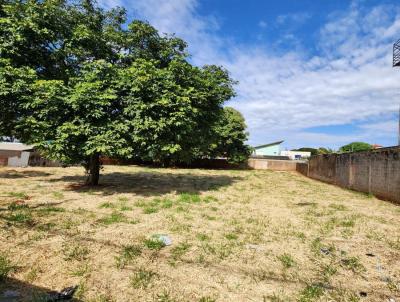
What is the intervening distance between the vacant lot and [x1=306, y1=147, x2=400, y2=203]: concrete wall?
3.07 m

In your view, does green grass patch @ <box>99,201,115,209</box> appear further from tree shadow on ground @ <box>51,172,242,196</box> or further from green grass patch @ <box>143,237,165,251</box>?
green grass patch @ <box>143,237,165,251</box>

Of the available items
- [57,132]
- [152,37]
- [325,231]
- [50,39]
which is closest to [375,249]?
[325,231]

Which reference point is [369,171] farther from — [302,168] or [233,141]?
[233,141]

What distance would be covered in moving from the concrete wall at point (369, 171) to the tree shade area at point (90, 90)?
796cm

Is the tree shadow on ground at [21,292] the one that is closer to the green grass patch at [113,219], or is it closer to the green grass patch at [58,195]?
the green grass patch at [113,219]

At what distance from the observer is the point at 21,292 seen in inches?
139

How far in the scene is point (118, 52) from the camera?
42.3ft

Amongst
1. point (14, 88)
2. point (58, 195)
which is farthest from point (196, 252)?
point (14, 88)

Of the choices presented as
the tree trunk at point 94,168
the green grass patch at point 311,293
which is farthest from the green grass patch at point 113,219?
the tree trunk at point 94,168

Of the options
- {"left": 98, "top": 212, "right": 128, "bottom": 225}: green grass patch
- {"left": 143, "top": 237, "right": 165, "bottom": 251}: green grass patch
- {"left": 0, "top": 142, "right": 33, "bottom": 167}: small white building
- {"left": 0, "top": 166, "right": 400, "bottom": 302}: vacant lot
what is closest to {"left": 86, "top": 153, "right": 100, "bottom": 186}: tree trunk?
{"left": 0, "top": 166, "right": 400, "bottom": 302}: vacant lot

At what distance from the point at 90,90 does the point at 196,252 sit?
7330 mm

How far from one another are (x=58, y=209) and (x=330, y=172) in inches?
690

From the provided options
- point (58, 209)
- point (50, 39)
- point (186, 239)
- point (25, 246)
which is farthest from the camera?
point (50, 39)

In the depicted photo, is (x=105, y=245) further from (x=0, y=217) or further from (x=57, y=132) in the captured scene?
(x=57, y=132)
